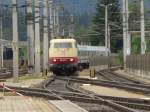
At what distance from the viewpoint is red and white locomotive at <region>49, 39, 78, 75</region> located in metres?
52.3

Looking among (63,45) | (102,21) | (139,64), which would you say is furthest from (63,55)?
(102,21)

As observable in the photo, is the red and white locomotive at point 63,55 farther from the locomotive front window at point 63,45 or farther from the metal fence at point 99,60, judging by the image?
the metal fence at point 99,60

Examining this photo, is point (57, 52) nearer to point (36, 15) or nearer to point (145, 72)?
point (36, 15)

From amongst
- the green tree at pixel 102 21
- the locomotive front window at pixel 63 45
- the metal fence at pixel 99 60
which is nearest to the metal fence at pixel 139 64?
the locomotive front window at pixel 63 45

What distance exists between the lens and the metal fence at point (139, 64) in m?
49.5

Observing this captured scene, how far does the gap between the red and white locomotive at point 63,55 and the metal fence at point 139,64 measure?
5951 mm

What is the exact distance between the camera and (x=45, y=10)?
193ft

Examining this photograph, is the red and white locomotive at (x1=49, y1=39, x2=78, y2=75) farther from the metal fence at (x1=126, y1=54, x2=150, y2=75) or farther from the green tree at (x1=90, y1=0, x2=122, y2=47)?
the green tree at (x1=90, y1=0, x2=122, y2=47)

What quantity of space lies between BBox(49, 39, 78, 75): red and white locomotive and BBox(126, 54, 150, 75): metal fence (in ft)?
19.5

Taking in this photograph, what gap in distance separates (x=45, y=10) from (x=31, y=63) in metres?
9.86

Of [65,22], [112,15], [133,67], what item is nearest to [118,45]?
[112,15]

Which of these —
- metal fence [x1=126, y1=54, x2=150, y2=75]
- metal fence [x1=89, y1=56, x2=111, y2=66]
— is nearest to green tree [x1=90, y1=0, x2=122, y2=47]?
metal fence [x1=89, y1=56, x2=111, y2=66]

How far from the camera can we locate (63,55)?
52.5 meters

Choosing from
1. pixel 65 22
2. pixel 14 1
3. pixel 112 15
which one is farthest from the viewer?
pixel 112 15
